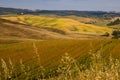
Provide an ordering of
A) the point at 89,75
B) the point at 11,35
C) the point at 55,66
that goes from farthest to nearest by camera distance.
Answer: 1. the point at 11,35
2. the point at 55,66
3. the point at 89,75

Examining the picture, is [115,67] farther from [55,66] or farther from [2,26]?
[2,26]

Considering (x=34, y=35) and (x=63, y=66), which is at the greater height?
(x=63, y=66)

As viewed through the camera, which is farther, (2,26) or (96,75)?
(2,26)

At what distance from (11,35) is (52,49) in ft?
211

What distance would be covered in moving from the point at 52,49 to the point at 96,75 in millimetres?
59873

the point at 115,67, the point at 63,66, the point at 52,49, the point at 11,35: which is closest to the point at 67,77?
the point at 63,66

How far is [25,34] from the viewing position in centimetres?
13400

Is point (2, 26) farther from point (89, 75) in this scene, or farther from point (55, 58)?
point (89, 75)

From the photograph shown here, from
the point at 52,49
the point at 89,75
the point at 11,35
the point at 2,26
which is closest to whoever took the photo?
the point at 89,75

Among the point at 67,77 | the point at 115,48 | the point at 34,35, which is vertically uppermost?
the point at 67,77

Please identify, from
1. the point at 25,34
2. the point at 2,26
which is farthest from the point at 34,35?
the point at 2,26

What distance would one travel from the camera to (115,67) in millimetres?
9070

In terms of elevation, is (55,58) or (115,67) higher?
(115,67)

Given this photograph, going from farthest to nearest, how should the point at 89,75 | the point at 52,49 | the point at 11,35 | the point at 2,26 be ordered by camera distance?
1. the point at 2,26
2. the point at 11,35
3. the point at 52,49
4. the point at 89,75
